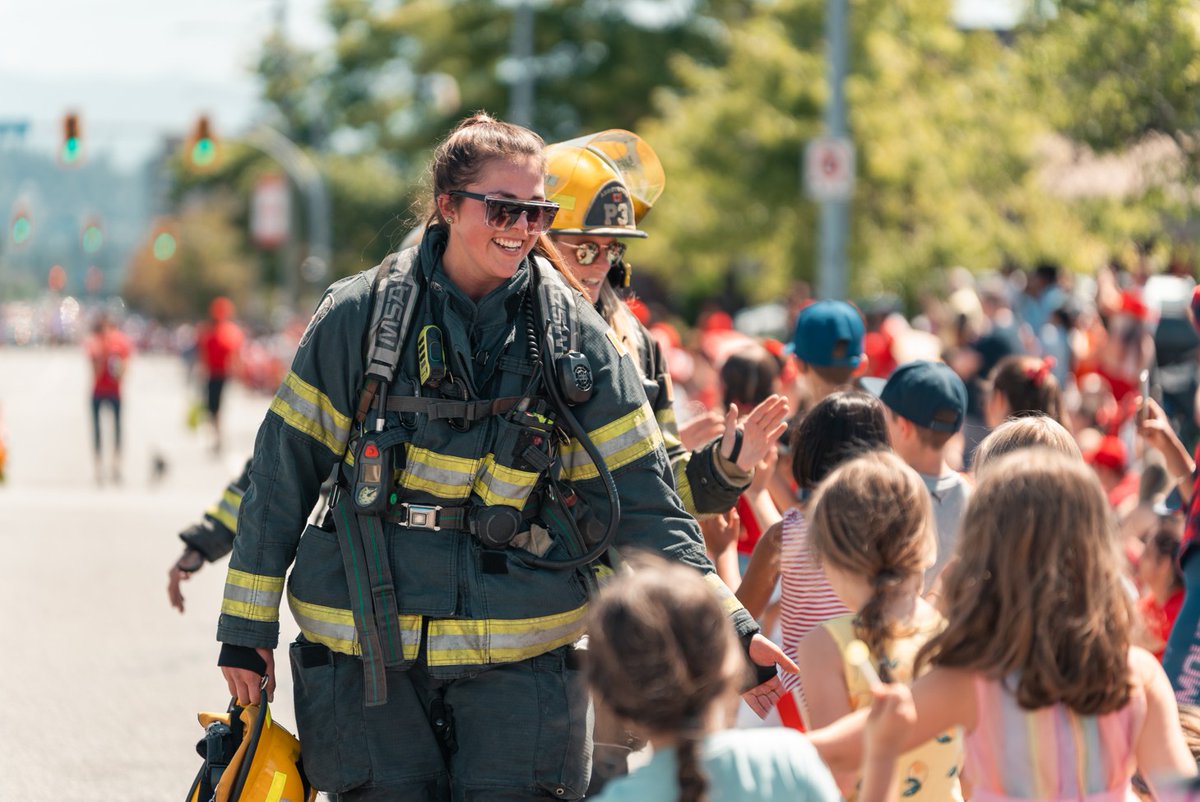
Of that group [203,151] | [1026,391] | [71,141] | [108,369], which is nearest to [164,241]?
[71,141]

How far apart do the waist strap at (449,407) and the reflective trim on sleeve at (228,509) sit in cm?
115

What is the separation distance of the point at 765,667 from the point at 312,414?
1.13m

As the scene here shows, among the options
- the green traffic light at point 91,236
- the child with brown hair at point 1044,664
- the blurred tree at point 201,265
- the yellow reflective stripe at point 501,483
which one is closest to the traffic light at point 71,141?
the yellow reflective stripe at point 501,483

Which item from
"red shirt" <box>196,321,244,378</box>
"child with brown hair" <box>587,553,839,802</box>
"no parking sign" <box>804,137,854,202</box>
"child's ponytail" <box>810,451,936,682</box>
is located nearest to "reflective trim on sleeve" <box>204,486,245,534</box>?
"child's ponytail" <box>810,451,936,682</box>

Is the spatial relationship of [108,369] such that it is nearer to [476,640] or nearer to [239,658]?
[239,658]

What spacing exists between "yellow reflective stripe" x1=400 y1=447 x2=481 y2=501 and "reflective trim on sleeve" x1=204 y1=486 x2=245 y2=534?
1.15 m

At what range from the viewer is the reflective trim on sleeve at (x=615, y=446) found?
385cm

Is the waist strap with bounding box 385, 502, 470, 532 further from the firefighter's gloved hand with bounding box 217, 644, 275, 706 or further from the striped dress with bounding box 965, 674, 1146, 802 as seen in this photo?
the striped dress with bounding box 965, 674, 1146, 802

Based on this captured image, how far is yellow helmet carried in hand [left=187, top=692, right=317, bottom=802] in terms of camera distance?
12.4 ft

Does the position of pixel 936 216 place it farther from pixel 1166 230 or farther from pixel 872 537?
pixel 872 537

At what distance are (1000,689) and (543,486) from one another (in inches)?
44.7

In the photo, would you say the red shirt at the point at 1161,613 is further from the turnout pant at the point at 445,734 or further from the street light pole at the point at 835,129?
the street light pole at the point at 835,129

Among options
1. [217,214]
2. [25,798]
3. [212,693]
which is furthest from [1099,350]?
[217,214]

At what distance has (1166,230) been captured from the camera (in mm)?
13055
